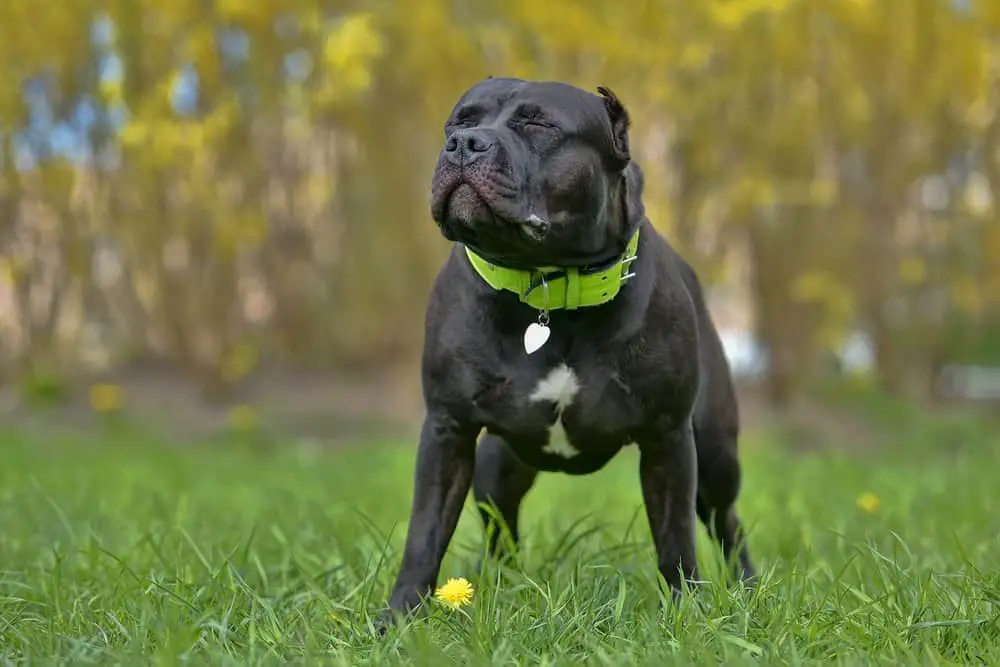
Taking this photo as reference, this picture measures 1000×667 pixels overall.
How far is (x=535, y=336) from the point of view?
2547mm

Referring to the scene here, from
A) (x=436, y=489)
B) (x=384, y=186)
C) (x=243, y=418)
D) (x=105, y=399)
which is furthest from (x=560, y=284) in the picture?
(x=105, y=399)

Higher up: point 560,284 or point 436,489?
point 560,284

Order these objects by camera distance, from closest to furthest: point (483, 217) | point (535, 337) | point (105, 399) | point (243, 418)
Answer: point (483, 217), point (535, 337), point (243, 418), point (105, 399)

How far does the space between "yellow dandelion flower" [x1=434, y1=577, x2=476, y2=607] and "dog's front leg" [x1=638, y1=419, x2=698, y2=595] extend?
489 mm

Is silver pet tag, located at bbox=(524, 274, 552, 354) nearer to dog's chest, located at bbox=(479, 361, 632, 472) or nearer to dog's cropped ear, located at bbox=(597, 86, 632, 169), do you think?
dog's chest, located at bbox=(479, 361, 632, 472)

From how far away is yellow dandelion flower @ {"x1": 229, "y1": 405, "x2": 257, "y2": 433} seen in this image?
7.52 metres

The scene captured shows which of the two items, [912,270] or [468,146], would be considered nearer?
[468,146]

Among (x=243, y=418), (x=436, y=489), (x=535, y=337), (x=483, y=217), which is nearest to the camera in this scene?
(x=483, y=217)

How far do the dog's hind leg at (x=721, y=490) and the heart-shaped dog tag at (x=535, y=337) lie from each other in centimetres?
73

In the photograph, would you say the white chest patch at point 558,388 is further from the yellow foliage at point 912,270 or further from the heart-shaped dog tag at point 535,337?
the yellow foliage at point 912,270

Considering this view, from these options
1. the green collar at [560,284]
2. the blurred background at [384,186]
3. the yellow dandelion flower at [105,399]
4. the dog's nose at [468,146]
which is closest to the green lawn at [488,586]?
the green collar at [560,284]

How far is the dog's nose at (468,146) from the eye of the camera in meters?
2.43

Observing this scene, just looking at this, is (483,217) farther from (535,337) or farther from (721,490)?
(721,490)

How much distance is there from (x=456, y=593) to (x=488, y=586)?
0.09m
